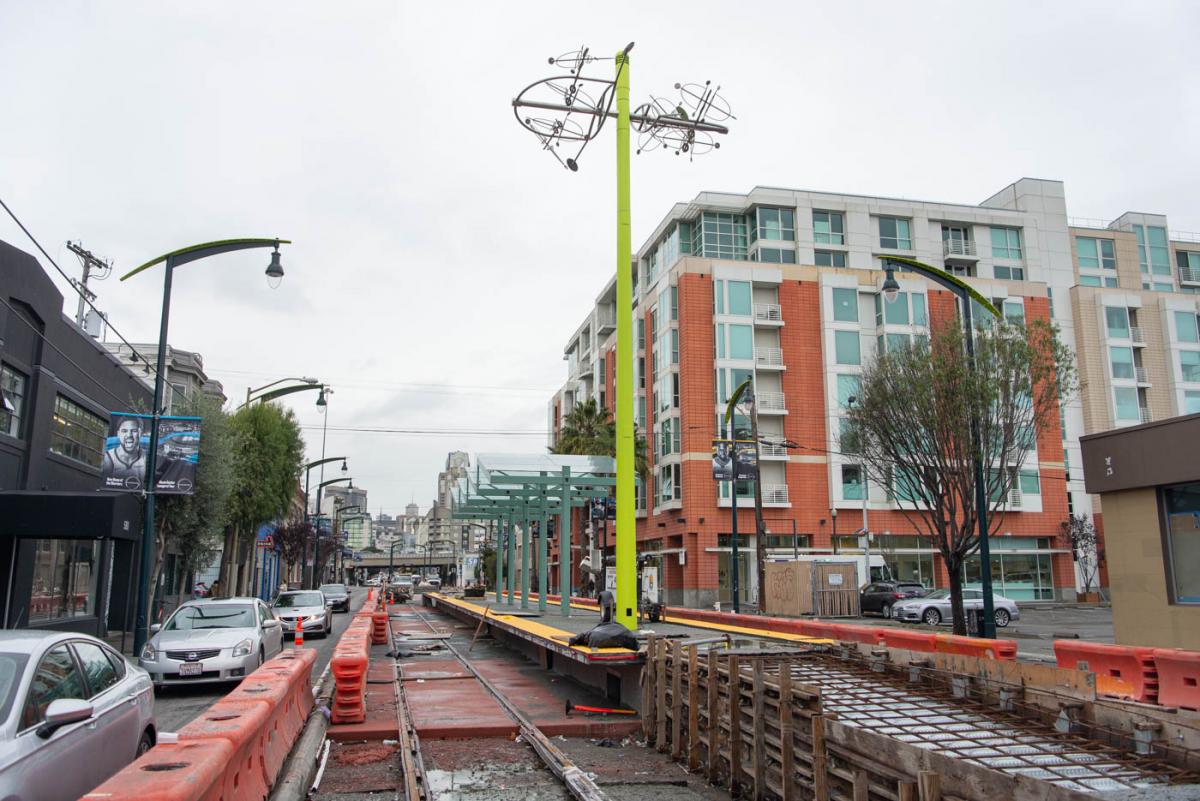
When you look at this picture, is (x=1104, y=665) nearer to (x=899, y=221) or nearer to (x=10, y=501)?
(x=10, y=501)

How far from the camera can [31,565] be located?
23.3 m

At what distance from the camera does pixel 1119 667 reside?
463 inches

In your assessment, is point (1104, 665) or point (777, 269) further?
point (777, 269)

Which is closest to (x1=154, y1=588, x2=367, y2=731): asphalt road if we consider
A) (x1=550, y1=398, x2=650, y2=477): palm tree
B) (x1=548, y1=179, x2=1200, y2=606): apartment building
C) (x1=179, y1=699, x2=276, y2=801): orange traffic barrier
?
(x1=179, y1=699, x2=276, y2=801): orange traffic barrier

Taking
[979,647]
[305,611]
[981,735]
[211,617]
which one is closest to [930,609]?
[305,611]

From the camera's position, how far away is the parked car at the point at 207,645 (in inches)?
575

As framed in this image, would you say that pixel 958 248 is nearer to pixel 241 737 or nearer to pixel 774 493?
pixel 774 493

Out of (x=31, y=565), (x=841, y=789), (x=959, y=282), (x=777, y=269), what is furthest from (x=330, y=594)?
(x=841, y=789)

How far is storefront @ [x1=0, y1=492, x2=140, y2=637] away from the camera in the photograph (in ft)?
66.1

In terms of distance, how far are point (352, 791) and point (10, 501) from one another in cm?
1569

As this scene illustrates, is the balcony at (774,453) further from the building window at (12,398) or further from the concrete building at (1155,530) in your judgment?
the building window at (12,398)

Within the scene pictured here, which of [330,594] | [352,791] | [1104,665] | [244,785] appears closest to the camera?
[244,785]

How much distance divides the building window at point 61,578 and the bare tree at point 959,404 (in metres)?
21.9

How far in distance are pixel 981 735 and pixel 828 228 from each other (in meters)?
54.8
